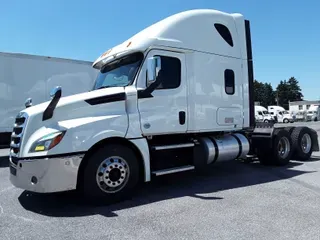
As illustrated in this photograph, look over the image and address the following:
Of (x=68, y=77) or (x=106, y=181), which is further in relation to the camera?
(x=68, y=77)

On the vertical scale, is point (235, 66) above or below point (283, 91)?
below

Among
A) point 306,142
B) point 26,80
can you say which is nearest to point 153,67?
point 26,80

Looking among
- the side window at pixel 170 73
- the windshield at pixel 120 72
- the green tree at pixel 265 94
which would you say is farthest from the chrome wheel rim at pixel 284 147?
the green tree at pixel 265 94

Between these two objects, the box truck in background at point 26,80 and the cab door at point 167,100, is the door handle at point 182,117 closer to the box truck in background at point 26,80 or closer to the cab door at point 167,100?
the cab door at point 167,100

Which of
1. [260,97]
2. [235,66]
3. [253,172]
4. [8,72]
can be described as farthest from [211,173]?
[260,97]

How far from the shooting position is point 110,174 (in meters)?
5.08

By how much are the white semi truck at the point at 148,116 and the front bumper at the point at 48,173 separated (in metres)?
0.02

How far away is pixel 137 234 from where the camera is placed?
12.5 feet

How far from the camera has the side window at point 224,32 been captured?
6848mm

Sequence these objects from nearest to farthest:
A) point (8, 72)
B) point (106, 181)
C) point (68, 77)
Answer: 1. point (106, 181)
2. point (8, 72)
3. point (68, 77)

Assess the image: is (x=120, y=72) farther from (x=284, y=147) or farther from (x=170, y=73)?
(x=284, y=147)

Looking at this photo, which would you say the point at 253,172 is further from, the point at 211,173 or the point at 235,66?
the point at 235,66

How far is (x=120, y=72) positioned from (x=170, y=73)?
992mm

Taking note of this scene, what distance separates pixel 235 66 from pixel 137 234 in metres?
4.77
